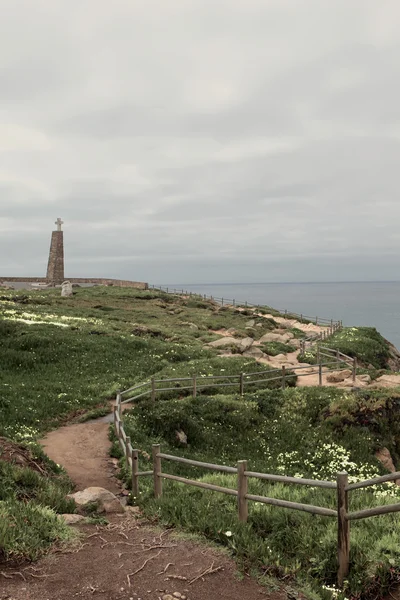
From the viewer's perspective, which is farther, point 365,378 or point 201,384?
point 365,378

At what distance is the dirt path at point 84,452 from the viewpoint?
39.7 ft

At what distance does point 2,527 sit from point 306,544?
465 centimetres

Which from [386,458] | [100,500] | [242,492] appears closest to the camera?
[242,492]

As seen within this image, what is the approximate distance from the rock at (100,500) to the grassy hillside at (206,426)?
482 millimetres

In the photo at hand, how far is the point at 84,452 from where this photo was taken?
1428cm

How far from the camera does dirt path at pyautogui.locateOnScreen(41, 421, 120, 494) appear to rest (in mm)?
12086

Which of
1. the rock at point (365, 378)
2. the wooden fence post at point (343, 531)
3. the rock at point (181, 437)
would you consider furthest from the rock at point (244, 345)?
the wooden fence post at point (343, 531)

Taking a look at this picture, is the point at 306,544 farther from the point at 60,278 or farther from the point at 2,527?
the point at 60,278

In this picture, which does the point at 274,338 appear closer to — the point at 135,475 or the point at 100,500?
the point at 135,475

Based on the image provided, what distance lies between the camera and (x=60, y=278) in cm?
7875

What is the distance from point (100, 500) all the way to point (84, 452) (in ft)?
16.4

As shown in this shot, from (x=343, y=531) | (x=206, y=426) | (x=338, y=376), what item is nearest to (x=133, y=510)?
(x=343, y=531)

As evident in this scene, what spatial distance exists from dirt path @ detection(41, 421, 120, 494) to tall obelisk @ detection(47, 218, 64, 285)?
6468 cm

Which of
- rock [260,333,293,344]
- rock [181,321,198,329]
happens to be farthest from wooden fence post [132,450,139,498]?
rock [181,321,198,329]
